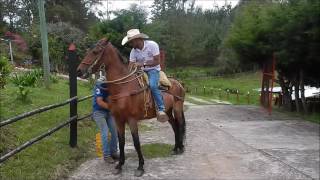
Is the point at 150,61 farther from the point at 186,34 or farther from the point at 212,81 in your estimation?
the point at 186,34

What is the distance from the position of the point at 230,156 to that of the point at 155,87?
7.40 ft

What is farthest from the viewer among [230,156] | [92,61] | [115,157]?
[230,156]

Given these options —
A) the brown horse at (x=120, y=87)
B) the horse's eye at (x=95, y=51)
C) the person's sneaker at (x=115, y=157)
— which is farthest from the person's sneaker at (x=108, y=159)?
the horse's eye at (x=95, y=51)

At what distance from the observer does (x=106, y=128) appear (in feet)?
23.6

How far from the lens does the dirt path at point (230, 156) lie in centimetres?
689

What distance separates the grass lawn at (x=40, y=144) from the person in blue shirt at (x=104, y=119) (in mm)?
517

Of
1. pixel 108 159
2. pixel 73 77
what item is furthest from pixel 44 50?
pixel 108 159

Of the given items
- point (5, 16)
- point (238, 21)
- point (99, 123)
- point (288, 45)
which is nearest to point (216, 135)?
point (99, 123)

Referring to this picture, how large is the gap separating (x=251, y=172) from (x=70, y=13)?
1559 inches

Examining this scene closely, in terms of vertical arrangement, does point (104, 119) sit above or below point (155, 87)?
below

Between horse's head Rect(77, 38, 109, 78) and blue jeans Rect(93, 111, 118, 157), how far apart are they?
0.95 m

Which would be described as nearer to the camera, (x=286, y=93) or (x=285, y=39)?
(x=285, y=39)

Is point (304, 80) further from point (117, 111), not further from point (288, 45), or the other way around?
point (117, 111)

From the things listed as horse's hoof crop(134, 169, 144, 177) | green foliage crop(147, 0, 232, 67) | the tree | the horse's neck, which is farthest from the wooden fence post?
green foliage crop(147, 0, 232, 67)
